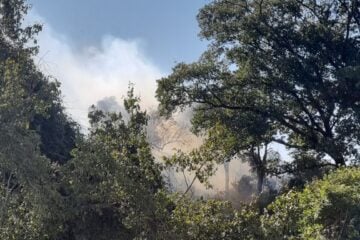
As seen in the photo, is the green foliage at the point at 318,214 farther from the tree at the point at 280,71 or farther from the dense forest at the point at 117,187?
the tree at the point at 280,71

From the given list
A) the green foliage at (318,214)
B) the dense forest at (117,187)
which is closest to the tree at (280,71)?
the dense forest at (117,187)

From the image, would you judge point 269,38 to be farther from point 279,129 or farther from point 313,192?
point 313,192

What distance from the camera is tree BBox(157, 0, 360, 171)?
57.9 feet

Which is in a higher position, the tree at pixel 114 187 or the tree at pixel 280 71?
the tree at pixel 280 71

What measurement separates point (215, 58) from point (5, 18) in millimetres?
9584

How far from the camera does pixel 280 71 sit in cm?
1786

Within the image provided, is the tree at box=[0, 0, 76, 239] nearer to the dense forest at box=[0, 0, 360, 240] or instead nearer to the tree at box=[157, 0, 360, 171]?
the dense forest at box=[0, 0, 360, 240]

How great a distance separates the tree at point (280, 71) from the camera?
17.6 m

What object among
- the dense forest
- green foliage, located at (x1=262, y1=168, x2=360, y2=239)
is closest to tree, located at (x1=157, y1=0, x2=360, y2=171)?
the dense forest

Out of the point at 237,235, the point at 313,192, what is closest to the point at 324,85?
the point at 313,192

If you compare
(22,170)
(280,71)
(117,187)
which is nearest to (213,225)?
(117,187)

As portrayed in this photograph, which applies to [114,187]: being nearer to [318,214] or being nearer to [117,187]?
[117,187]

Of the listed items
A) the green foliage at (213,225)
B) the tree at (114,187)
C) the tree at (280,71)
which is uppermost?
the tree at (280,71)

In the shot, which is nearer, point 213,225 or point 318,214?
point 213,225
